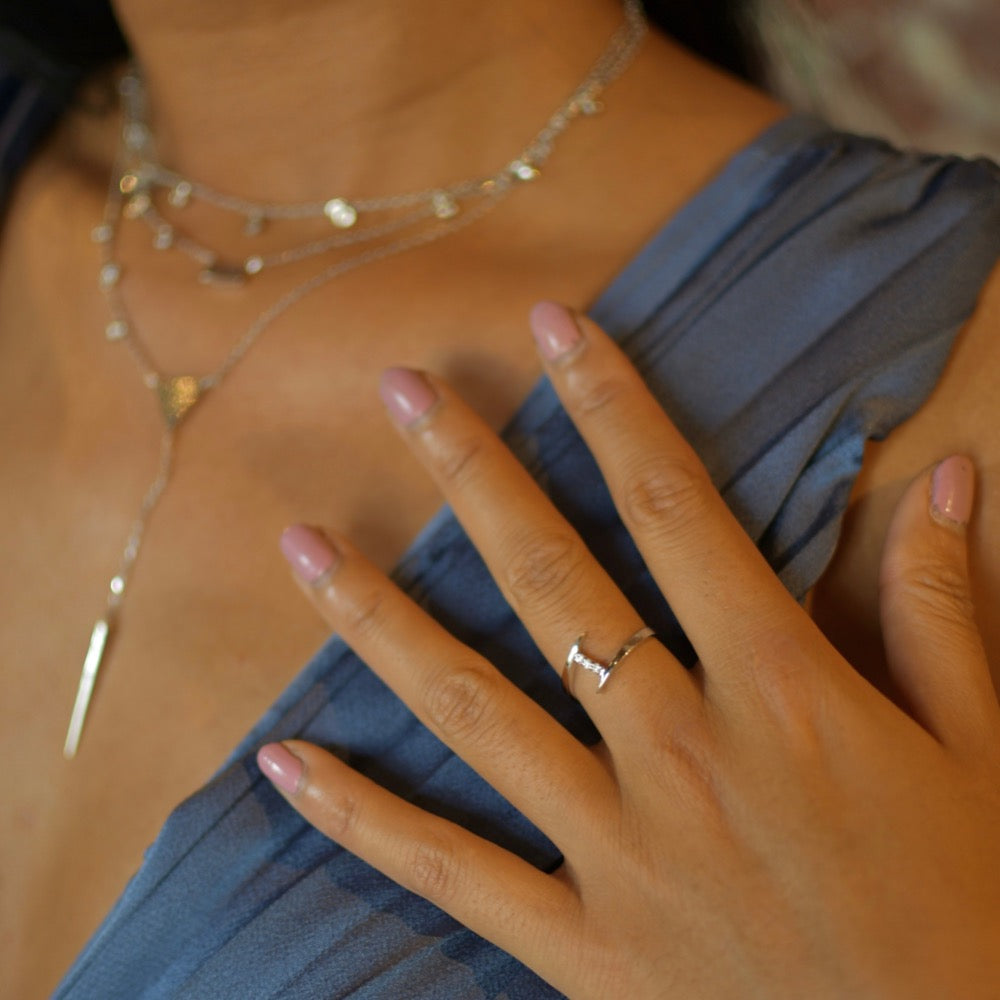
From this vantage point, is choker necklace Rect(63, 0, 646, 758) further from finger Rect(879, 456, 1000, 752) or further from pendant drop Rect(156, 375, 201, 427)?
finger Rect(879, 456, 1000, 752)

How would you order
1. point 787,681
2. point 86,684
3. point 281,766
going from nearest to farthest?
point 787,681, point 281,766, point 86,684

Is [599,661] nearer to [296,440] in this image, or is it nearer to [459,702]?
[459,702]

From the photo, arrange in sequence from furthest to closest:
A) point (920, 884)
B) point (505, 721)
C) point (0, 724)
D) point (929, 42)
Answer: point (929, 42)
point (0, 724)
point (505, 721)
point (920, 884)

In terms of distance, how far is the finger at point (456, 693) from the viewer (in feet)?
2.21

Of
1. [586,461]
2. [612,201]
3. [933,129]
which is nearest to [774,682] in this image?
[586,461]

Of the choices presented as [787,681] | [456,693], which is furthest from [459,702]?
[787,681]

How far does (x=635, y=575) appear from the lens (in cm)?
77

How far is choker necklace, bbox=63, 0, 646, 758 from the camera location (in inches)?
38.1

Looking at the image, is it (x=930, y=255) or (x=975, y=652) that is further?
(x=930, y=255)

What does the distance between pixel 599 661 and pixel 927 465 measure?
0.96ft

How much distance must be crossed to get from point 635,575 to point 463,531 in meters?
0.14

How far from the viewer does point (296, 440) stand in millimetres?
940

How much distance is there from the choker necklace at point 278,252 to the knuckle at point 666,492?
16.4 inches

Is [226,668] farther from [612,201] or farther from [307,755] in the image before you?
[612,201]
